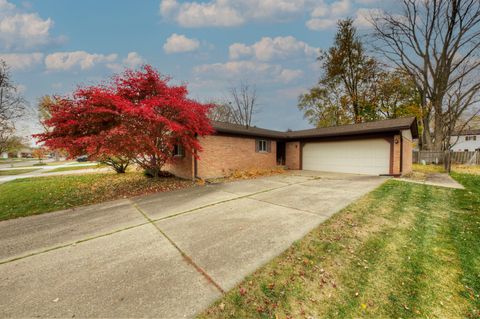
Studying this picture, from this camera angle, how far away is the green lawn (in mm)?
1984

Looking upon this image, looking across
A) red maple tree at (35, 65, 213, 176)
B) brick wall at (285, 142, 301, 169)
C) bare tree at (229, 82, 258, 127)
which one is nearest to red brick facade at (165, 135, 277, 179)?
red maple tree at (35, 65, 213, 176)

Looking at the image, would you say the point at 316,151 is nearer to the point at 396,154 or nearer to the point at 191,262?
the point at 396,154

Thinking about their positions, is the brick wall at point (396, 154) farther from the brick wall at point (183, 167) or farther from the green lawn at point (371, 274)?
the brick wall at point (183, 167)

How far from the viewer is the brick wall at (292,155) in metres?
14.7

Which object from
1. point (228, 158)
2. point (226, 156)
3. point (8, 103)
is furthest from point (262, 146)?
point (8, 103)

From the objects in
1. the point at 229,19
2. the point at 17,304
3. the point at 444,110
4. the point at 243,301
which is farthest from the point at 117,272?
the point at 444,110

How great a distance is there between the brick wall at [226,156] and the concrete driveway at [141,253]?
14.7 feet

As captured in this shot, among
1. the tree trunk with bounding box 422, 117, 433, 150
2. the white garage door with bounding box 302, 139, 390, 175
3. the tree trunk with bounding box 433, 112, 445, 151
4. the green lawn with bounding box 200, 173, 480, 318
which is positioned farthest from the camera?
the tree trunk with bounding box 422, 117, 433, 150

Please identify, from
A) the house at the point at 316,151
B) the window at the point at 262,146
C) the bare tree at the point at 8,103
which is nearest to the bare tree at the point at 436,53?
the house at the point at 316,151

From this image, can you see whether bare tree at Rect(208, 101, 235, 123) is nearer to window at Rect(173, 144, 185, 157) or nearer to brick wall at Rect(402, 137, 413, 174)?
window at Rect(173, 144, 185, 157)

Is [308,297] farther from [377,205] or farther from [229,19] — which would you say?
[229,19]

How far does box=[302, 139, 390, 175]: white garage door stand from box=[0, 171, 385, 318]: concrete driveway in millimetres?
6929

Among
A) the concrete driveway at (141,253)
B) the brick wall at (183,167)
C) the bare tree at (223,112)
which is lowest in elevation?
the concrete driveway at (141,253)

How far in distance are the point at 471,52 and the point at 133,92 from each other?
2713 centimetres
